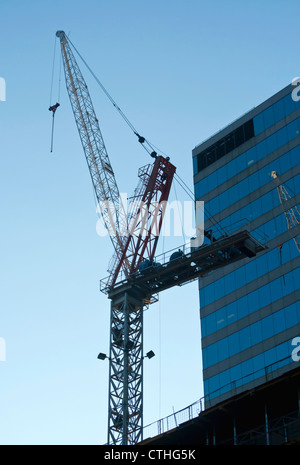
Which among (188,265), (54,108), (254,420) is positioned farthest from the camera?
(54,108)

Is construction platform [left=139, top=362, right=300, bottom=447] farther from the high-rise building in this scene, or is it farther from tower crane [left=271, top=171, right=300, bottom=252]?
tower crane [left=271, top=171, right=300, bottom=252]

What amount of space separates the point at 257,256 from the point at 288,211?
18.6 feet

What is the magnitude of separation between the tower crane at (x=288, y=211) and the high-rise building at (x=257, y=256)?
11 centimetres

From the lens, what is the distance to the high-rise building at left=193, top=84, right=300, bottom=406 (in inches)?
3221

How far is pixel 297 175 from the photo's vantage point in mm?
87312

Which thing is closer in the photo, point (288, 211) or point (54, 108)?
point (288, 211)

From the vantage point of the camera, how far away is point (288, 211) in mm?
86188

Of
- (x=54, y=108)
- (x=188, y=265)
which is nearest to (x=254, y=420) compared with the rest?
(x=188, y=265)

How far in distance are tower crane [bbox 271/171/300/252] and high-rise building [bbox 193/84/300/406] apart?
0.36ft

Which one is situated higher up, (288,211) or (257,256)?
(288,211)

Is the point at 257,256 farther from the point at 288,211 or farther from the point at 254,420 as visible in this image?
the point at 254,420

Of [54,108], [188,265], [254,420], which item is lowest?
[254,420]

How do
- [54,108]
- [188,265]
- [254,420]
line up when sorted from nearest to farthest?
1. [254,420]
2. [188,265]
3. [54,108]
